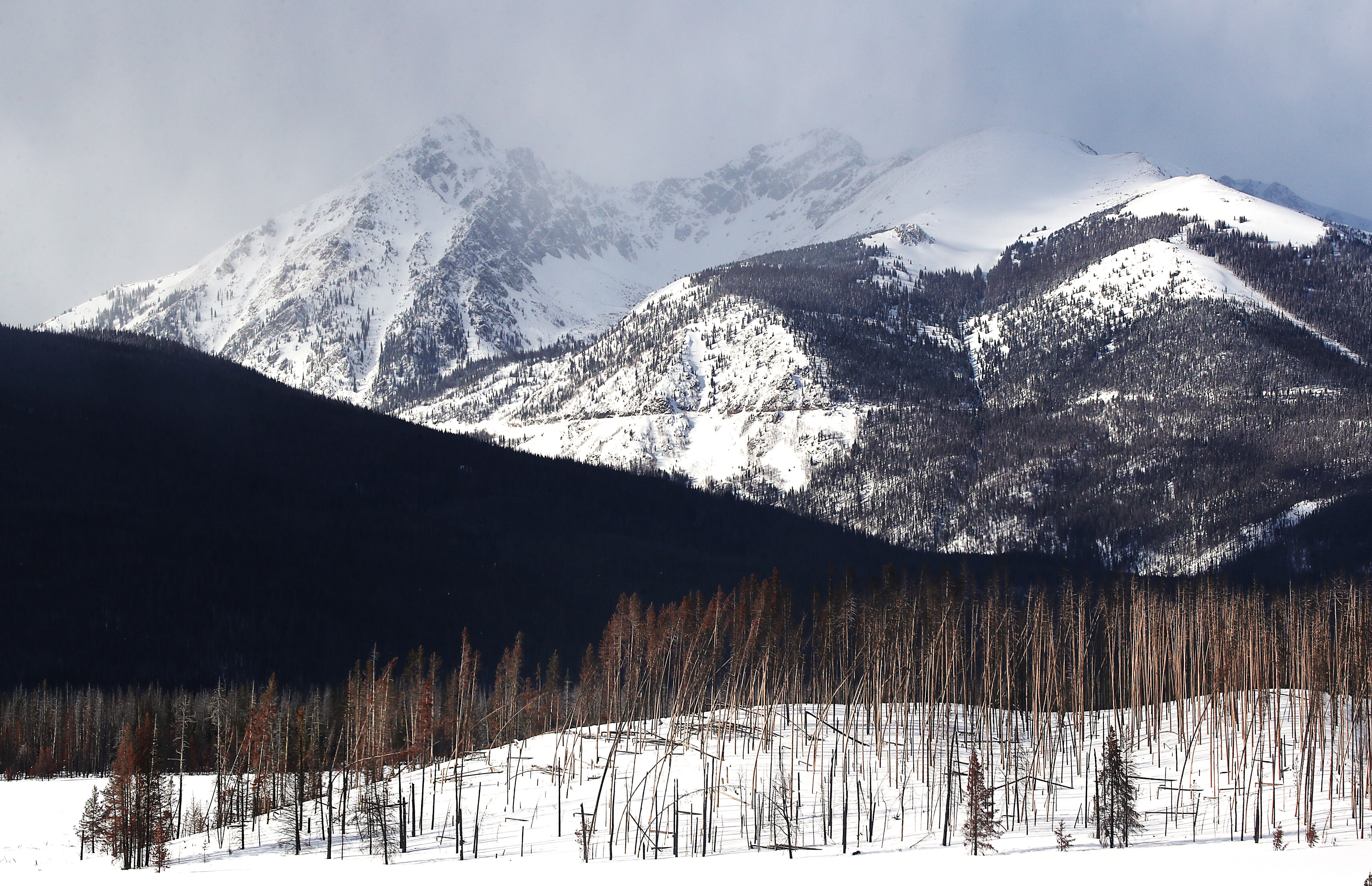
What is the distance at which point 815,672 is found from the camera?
102m

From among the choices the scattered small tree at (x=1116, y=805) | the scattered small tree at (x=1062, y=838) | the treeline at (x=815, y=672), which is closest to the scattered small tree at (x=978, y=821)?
the scattered small tree at (x=1062, y=838)

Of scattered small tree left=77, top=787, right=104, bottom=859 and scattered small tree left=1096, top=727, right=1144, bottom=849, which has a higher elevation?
scattered small tree left=1096, top=727, right=1144, bottom=849

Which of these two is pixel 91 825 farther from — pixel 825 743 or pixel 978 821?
pixel 825 743

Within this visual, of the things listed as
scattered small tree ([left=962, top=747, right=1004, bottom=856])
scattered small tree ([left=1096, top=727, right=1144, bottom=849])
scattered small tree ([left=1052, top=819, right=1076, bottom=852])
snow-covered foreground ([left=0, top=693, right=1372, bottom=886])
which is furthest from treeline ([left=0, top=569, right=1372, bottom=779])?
scattered small tree ([left=962, top=747, right=1004, bottom=856])

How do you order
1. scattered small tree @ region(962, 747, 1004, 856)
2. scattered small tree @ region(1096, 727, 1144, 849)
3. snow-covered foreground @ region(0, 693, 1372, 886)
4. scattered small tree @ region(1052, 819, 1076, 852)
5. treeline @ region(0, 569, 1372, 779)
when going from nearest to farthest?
snow-covered foreground @ region(0, 693, 1372, 886) → scattered small tree @ region(962, 747, 1004, 856) → scattered small tree @ region(1096, 727, 1144, 849) → scattered small tree @ region(1052, 819, 1076, 852) → treeline @ region(0, 569, 1372, 779)

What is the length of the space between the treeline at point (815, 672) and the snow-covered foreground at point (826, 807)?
115 inches

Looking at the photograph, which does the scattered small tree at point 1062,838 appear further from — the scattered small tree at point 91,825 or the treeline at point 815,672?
the scattered small tree at point 91,825

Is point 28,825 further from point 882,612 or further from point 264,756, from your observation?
point 882,612

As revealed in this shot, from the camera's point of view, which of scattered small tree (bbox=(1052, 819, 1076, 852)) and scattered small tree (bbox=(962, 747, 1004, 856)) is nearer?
scattered small tree (bbox=(962, 747, 1004, 856))

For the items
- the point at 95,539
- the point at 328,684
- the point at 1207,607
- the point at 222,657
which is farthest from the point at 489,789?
the point at 95,539

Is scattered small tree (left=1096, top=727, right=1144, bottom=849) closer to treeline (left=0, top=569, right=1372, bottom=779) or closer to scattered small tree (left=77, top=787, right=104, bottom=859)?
treeline (left=0, top=569, right=1372, bottom=779)

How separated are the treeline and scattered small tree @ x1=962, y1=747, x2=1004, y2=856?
2100 centimetres

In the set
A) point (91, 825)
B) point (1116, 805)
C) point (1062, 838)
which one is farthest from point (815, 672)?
point (91, 825)

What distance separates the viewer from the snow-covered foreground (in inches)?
1833
